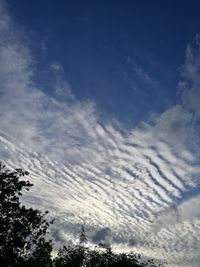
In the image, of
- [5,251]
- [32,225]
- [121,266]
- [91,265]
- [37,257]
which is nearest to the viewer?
[5,251]

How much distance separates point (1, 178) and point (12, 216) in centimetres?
469

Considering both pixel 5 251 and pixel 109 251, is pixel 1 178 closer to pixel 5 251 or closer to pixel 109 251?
pixel 5 251

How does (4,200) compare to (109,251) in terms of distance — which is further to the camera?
(109,251)

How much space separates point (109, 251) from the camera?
86125mm

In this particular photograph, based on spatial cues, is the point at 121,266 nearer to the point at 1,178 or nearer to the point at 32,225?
the point at 32,225

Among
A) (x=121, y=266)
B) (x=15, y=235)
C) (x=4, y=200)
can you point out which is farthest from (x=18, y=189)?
(x=121, y=266)

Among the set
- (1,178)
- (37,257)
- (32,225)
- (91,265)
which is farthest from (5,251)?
(91,265)

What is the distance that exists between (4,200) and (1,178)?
2.57m

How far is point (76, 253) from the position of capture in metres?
86.4

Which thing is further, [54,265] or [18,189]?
[54,265]

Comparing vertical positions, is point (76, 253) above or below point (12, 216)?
above

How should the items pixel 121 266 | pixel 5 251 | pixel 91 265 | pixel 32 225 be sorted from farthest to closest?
pixel 91 265 → pixel 121 266 → pixel 32 225 → pixel 5 251

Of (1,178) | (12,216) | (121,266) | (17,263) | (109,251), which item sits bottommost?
(17,263)

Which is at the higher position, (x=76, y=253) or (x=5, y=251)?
(x=76, y=253)
